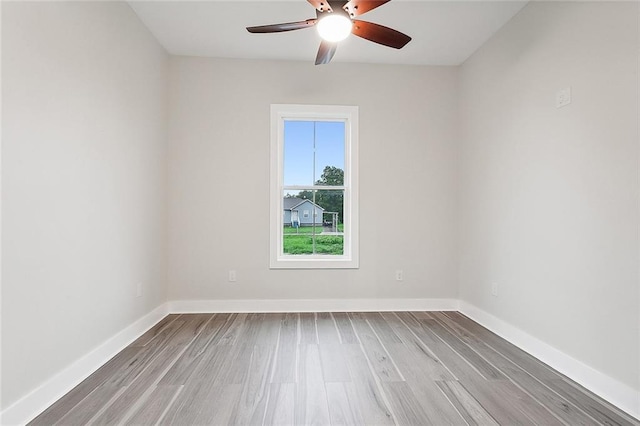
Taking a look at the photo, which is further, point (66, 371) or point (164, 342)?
point (164, 342)

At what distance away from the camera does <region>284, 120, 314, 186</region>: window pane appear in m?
3.85

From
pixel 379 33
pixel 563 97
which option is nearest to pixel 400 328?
pixel 563 97

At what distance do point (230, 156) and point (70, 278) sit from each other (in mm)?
1993

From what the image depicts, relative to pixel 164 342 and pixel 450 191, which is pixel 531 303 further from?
pixel 164 342

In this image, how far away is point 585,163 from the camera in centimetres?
215

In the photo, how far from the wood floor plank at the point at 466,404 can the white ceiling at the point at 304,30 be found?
2852mm

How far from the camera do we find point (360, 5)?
202 centimetres

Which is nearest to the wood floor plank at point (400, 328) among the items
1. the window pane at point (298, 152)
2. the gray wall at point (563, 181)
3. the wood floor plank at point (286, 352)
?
the gray wall at point (563, 181)

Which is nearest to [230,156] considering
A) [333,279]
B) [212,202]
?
[212,202]

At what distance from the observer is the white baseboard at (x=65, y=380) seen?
163 cm

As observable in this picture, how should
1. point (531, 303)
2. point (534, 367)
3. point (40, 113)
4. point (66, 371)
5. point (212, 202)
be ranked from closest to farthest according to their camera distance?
point (40, 113), point (66, 371), point (534, 367), point (531, 303), point (212, 202)

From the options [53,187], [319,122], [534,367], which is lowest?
[534,367]

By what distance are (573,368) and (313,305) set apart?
7.57 ft

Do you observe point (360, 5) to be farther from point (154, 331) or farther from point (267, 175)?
point (154, 331)
